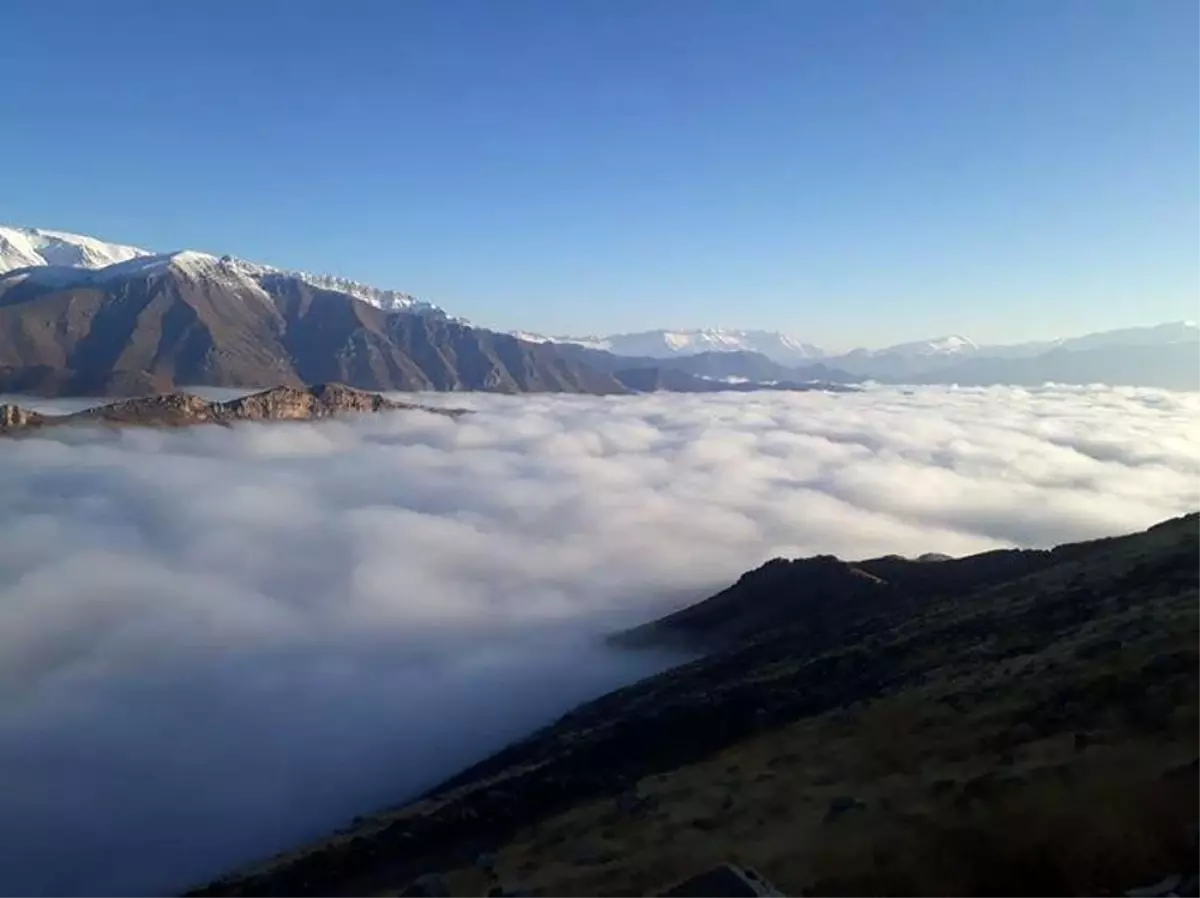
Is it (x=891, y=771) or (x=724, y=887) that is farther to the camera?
(x=891, y=771)

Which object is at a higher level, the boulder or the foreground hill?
the boulder

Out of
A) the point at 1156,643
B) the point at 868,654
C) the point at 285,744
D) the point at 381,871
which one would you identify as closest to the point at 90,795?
the point at 285,744

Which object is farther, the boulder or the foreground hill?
the foreground hill

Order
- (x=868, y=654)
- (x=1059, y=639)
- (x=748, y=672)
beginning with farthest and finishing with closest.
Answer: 1. (x=748, y=672)
2. (x=868, y=654)
3. (x=1059, y=639)

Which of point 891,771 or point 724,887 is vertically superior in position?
point 724,887

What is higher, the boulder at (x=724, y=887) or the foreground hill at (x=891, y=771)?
the boulder at (x=724, y=887)

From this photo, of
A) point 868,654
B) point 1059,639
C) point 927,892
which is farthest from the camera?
point 868,654

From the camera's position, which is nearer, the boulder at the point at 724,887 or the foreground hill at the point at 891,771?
the boulder at the point at 724,887

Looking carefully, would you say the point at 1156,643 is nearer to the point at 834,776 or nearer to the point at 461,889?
the point at 834,776
